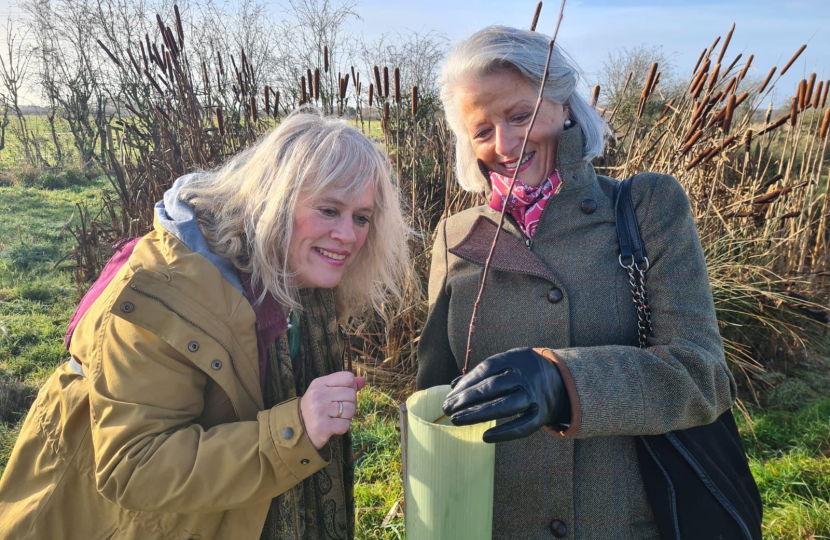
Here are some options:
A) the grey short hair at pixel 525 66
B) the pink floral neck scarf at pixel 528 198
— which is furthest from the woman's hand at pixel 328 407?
the grey short hair at pixel 525 66

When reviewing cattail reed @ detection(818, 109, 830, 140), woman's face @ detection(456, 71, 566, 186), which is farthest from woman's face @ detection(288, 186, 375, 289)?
cattail reed @ detection(818, 109, 830, 140)

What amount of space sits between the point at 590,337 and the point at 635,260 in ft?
0.73

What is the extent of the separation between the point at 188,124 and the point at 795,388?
14.8 ft

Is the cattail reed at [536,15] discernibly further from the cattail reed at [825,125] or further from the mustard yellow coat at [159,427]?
the cattail reed at [825,125]

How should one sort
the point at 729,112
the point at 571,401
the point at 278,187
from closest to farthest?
the point at 571,401
the point at 278,187
the point at 729,112

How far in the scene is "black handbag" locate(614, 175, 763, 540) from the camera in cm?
125

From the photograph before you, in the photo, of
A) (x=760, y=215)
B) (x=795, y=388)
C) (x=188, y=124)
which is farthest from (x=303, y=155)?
(x=795, y=388)

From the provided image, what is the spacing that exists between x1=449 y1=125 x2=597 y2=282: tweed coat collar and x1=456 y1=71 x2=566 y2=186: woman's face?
6 cm

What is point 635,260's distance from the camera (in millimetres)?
1372

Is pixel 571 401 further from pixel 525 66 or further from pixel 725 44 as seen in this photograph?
pixel 725 44

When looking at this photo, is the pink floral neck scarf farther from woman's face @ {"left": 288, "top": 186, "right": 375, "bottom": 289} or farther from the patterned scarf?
the patterned scarf

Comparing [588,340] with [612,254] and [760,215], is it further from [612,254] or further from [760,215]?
[760,215]

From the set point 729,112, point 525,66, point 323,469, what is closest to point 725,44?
point 729,112

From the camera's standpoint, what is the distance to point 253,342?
4.53 ft
